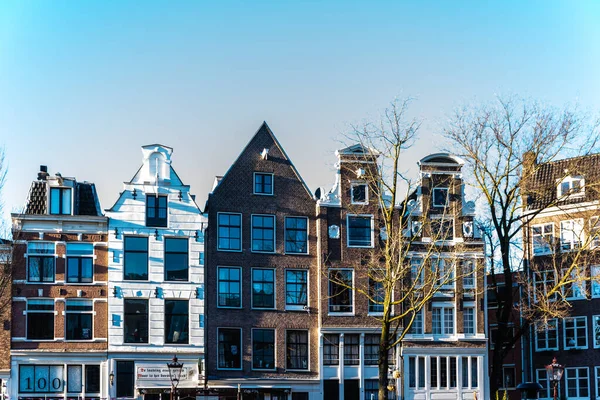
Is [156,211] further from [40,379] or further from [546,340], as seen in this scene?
[546,340]

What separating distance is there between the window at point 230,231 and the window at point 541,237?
1617 centimetres

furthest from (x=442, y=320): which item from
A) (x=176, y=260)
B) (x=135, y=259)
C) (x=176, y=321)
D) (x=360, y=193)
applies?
(x=135, y=259)

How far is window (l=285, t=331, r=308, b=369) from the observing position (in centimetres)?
4847

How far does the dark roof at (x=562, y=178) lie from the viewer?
159 ft

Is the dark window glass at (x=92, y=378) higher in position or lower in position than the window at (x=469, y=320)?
lower

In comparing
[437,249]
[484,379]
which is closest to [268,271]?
[437,249]

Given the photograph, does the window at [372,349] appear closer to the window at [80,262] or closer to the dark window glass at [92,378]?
the dark window glass at [92,378]

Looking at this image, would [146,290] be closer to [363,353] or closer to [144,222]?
[144,222]

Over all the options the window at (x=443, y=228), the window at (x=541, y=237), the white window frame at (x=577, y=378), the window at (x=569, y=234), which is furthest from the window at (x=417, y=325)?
the white window frame at (x=577, y=378)

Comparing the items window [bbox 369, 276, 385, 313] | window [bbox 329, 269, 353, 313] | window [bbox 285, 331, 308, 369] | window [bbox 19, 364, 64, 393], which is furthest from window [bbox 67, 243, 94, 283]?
window [bbox 369, 276, 385, 313]

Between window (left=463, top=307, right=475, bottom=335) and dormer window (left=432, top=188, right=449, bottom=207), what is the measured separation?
16.1 feet

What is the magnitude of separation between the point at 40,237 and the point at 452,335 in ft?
61.5

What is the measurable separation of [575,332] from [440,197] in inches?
421

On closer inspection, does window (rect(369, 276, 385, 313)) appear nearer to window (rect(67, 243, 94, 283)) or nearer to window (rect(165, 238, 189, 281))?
window (rect(165, 238, 189, 281))
